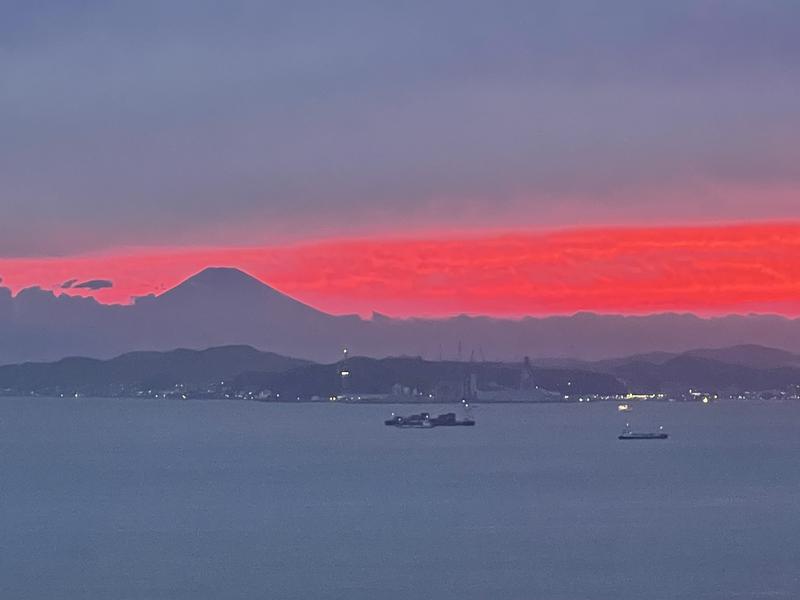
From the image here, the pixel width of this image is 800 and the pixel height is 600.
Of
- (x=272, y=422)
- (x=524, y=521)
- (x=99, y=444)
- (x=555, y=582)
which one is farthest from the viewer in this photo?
(x=272, y=422)

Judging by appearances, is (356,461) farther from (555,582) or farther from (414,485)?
(555,582)

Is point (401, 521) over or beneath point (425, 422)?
beneath

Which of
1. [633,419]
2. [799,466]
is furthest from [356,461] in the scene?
[633,419]

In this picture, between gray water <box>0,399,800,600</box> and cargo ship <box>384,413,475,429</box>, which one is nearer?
gray water <box>0,399,800,600</box>

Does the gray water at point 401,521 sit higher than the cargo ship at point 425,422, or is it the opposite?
the cargo ship at point 425,422

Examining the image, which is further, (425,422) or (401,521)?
(425,422)

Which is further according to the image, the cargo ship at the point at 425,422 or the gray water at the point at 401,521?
the cargo ship at the point at 425,422

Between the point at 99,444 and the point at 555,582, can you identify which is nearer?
the point at 555,582

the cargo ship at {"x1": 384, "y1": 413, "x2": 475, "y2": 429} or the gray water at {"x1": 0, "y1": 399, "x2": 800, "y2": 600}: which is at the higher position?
the cargo ship at {"x1": 384, "y1": 413, "x2": 475, "y2": 429}
